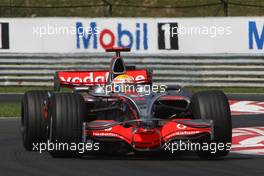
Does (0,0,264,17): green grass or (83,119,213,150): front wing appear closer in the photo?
(83,119,213,150): front wing

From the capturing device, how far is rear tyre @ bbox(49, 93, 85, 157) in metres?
11.5

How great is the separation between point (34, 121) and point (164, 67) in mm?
12060

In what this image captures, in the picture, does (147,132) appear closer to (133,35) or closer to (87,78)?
(87,78)

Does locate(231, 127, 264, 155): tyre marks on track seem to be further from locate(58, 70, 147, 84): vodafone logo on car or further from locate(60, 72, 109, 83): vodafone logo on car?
locate(60, 72, 109, 83): vodafone logo on car

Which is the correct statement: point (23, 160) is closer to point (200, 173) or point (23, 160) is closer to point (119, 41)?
point (200, 173)

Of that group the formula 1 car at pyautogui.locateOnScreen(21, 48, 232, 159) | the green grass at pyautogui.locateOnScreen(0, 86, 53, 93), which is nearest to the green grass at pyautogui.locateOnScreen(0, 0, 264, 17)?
the green grass at pyautogui.locateOnScreen(0, 86, 53, 93)

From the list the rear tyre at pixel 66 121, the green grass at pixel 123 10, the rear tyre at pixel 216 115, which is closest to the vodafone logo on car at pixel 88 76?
the rear tyre at pixel 216 115

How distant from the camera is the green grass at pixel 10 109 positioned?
18859 millimetres

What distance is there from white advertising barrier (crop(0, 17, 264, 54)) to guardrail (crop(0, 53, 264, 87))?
0.64ft

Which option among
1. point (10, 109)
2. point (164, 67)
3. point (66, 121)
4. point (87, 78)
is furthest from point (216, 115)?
point (164, 67)

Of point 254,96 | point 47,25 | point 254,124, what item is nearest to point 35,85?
point 47,25

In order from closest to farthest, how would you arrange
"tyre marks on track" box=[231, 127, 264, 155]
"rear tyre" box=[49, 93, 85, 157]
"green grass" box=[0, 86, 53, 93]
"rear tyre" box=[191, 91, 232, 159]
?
1. "rear tyre" box=[49, 93, 85, 157]
2. "rear tyre" box=[191, 91, 232, 159]
3. "tyre marks on track" box=[231, 127, 264, 155]
4. "green grass" box=[0, 86, 53, 93]

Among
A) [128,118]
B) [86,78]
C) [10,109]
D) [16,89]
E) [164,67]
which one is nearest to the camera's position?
[128,118]

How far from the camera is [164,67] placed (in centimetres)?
2470
